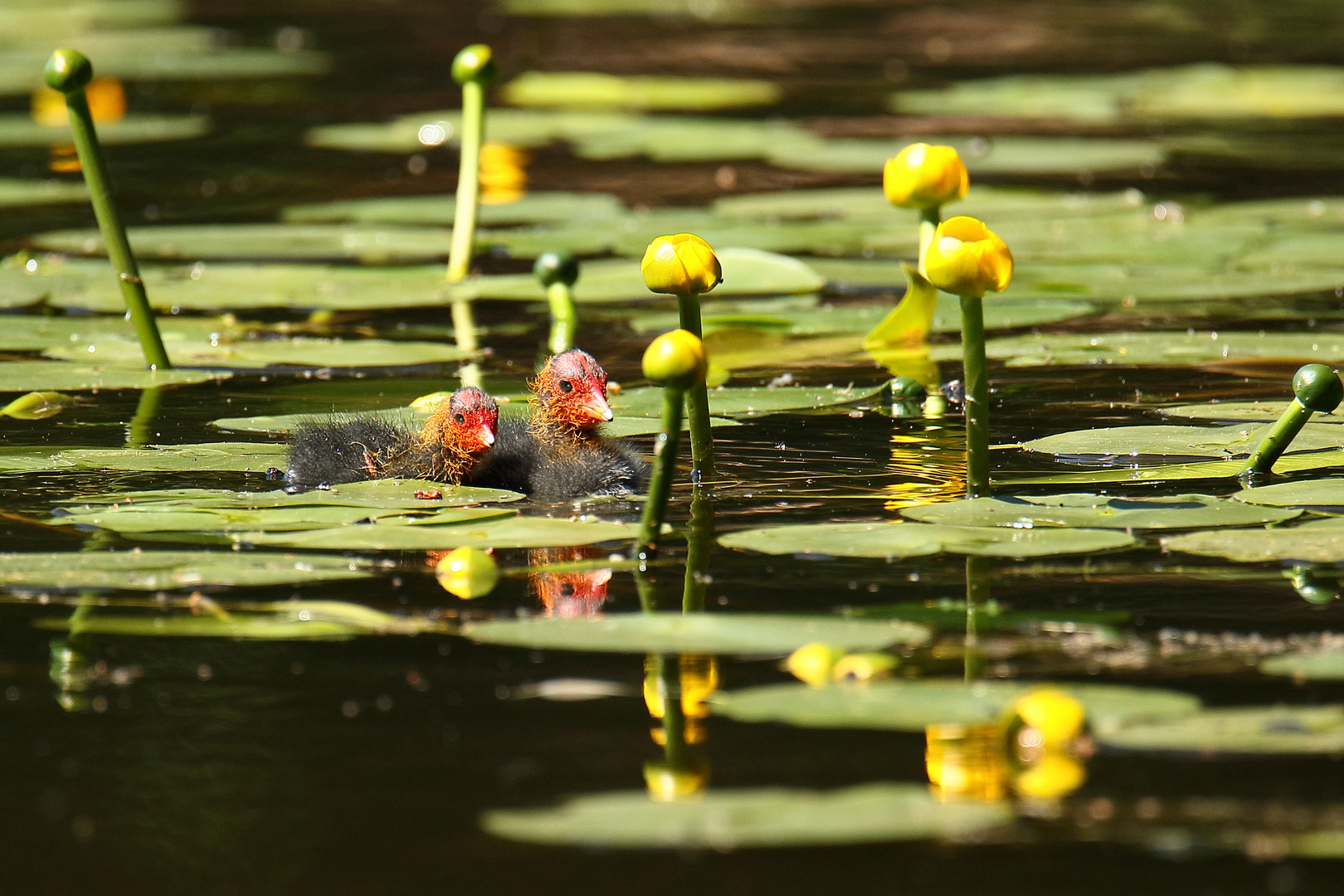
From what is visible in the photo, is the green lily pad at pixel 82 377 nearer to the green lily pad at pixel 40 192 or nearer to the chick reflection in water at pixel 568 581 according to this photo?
the chick reflection in water at pixel 568 581

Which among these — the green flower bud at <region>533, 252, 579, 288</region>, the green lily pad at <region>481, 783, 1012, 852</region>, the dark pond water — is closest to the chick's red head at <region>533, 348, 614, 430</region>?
the dark pond water

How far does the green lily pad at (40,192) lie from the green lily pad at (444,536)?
20.6 feet

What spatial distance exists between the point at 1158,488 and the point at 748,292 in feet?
10.8

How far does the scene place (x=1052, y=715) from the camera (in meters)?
2.62

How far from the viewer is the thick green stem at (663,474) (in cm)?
347

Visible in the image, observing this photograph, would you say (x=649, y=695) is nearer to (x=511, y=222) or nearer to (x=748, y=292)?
(x=748, y=292)

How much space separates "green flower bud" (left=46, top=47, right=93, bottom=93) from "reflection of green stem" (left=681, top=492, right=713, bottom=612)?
6.32ft

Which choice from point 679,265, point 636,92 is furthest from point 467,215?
point 636,92

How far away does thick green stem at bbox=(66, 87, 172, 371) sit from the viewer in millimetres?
4961

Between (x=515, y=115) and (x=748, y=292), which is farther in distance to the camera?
(x=515, y=115)

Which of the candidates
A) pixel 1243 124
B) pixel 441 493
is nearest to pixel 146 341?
pixel 441 493

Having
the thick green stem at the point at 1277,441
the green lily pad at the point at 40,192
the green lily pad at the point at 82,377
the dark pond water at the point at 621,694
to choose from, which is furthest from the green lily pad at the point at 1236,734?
the green lily pad at the point at 40,192

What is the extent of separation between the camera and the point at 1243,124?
486 inches

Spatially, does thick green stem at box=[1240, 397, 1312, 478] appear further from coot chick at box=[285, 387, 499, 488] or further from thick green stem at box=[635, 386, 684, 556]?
coot chick at box=[285, 387, 499, 488]
